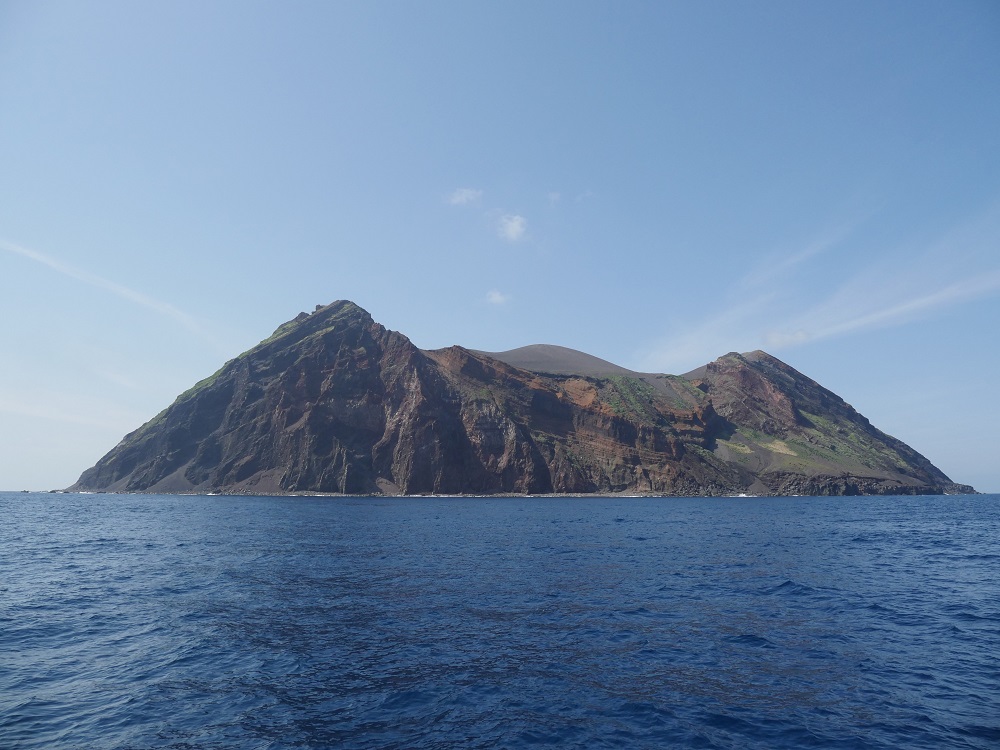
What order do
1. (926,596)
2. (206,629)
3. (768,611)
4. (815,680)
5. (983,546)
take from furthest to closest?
(983,546)
(926,596)
(768,611)
(206,629)
(815,680)

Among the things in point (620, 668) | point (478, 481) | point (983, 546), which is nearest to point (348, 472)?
point (478, 481)

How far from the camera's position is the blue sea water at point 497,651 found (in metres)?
15.1

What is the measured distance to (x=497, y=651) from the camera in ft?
68.9

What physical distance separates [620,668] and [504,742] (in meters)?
6.54

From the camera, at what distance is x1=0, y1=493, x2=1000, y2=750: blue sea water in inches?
596

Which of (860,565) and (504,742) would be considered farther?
(860,565)

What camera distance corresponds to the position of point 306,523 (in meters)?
72.7

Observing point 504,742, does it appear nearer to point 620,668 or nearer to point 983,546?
point 620,668

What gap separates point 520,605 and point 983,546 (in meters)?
48.5

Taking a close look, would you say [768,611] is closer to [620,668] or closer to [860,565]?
[620,668]

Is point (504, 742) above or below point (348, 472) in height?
below

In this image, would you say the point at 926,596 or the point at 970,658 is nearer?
the point at 970,658

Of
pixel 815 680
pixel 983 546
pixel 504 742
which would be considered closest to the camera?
pixel 504 742

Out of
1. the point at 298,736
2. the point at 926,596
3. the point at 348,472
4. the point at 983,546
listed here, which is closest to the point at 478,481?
the point at 348,472
